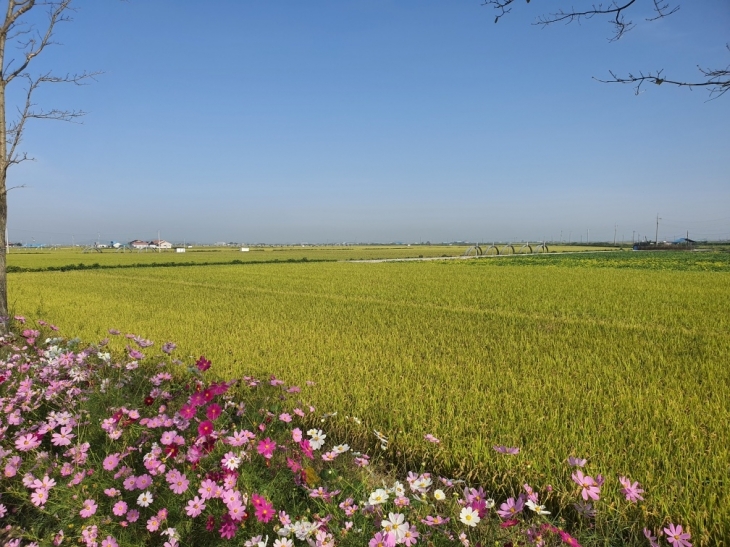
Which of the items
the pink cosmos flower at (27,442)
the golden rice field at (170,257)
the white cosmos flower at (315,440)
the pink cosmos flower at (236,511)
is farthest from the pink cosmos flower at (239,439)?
the golden rice field at (170,257)

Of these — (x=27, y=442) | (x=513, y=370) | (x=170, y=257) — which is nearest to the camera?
(x=27, y=442)

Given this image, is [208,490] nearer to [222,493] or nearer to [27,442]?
[222,493]

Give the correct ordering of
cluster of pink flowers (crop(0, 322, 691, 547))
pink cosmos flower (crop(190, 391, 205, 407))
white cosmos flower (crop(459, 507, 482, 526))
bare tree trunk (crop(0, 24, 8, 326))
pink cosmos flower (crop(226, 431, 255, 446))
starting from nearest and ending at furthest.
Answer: white cosmos flower (crop(459, 507, 482, 526)), cluster of pink flowers (crop(0, 322, 691, 547)), pink cosmos flower (crop(226, 431, 255, 446)), pink cosmos flower (crop(190, 391, 205, 407)), bare tree trunk (crop(0, 24, 8, 326))

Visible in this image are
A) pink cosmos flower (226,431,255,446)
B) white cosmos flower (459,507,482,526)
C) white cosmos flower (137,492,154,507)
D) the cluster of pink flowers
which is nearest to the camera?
white cosmos flower (459,507,482,526)

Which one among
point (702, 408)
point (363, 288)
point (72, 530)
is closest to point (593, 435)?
point (702, 408)

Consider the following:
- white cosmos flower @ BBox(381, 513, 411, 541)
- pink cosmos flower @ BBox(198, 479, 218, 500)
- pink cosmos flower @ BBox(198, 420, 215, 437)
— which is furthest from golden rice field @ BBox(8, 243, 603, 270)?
white cosmos flower @ BBox(381, 513, 411, 541)

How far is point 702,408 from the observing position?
13.4ft

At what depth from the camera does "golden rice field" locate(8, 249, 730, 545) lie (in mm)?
2977

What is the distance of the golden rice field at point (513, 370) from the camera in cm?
298

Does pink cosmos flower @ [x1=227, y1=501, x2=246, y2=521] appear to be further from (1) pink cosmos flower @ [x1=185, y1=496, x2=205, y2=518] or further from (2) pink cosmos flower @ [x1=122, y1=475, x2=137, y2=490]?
(2) pink cosmos flower @ [x1=122, y1=475, x2=137, y2=490]

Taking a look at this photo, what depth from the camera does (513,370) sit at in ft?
18.2

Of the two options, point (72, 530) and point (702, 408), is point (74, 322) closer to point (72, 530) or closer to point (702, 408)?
point (72, 530)

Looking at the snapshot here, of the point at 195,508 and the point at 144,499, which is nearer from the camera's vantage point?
the point at 195,508

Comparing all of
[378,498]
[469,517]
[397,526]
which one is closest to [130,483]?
[378,498]
